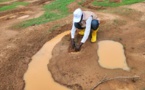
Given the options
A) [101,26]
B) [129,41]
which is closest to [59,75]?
[129,41]

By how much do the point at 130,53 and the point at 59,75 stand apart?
2152mm

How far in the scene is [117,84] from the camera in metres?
5.57

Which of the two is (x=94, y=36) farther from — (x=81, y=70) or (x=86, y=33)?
(x=81, y=70)

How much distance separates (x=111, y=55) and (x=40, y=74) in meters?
2.08

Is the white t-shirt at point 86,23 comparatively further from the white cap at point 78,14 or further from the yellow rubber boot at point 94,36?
the yellow rubber boot at point 94,36

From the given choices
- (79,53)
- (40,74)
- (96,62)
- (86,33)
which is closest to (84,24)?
(86,33)

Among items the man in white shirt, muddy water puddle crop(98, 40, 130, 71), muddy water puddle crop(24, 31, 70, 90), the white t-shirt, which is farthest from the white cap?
muddy water puddle crop(24, 31, 70, 90)

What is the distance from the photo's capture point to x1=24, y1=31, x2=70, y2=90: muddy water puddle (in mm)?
5992

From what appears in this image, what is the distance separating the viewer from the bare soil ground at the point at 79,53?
231 inches

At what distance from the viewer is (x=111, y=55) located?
269 inches

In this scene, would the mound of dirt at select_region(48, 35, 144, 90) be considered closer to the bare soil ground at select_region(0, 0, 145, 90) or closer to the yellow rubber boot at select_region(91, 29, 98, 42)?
the bare soil ground at select_region(0, 0, 145, 90)

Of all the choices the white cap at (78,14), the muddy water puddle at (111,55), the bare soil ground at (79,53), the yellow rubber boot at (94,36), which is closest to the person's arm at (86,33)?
the bare soil ground at (79,53)

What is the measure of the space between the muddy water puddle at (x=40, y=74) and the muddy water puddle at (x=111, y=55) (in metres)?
1.46

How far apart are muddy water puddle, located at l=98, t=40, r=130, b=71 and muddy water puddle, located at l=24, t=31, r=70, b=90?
4.79 feet
